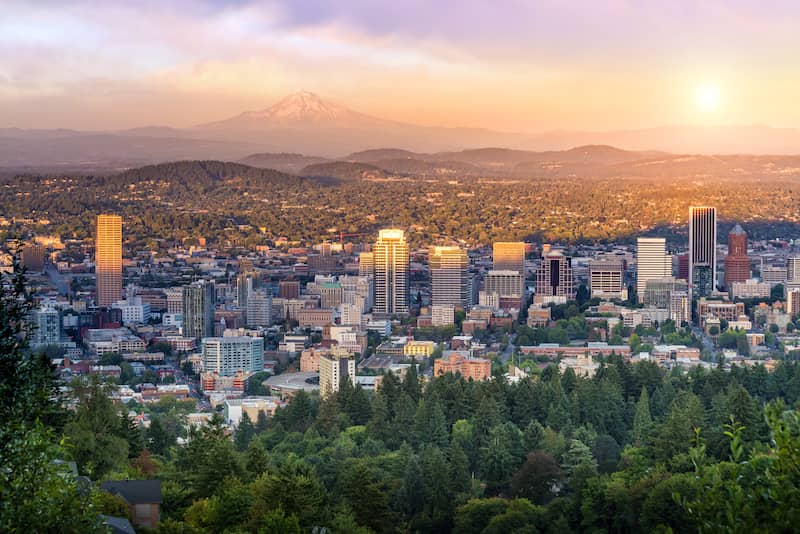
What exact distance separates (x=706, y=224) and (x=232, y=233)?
17117 mm

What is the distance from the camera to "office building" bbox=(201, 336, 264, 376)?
91.4ft

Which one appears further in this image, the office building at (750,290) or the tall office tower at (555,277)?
the tall office tower at (555,277)

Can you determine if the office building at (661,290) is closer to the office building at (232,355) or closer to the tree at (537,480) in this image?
the office building at (232,355)

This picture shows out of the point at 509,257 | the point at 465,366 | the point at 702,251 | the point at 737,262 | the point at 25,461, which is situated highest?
the point at 25,461

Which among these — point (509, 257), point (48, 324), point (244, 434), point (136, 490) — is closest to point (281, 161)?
point (509, 257)

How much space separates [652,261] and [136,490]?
34.6 metres

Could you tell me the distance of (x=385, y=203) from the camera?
58094mm

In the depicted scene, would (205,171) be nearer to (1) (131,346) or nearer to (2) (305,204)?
(2) (305,204)

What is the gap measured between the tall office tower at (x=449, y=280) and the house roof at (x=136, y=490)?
29.7m

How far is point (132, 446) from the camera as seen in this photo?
13211 millimetres

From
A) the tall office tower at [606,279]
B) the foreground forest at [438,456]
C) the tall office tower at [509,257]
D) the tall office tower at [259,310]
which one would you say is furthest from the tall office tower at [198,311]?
the foreground forest at [438,456]

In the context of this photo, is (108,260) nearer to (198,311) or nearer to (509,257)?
(198,311)

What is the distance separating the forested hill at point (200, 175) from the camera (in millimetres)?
53781

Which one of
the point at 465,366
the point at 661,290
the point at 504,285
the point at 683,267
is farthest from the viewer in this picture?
the point at 683,267
